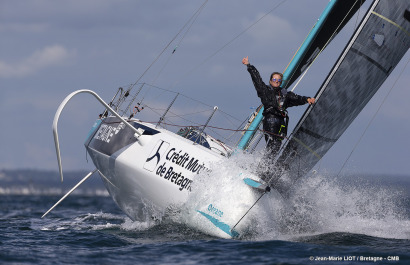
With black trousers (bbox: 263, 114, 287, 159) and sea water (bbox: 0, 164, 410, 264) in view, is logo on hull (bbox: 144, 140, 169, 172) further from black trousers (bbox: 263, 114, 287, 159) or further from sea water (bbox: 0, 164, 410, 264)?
black trousers (bbox: 263, 114, 287, 159)

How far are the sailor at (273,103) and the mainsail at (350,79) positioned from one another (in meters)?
0.17

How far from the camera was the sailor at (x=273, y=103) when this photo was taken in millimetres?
9297

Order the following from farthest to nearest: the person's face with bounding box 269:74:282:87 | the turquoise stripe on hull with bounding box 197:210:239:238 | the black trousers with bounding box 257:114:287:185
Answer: the person's face with bounding box 269:74:282:87 < the black trousers with bounding box 257:114:287:185 < the turquoise stripe on hull with bounding box 197:210:239:238

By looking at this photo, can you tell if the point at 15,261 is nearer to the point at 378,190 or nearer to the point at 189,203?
the point at 189,203

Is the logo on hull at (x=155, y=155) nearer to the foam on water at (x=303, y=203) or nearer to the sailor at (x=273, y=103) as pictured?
the foam on water at (x=303, y=203)

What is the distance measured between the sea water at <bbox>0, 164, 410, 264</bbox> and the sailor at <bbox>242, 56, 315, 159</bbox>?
0.77m

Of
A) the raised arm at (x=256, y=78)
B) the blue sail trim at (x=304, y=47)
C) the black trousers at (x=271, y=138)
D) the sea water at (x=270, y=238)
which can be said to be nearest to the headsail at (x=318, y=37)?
the blue sail trim at (x=304, y=47)

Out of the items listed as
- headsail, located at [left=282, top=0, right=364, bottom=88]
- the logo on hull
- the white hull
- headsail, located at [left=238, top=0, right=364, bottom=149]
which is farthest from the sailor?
the logo on hull

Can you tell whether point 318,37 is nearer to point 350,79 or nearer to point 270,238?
point 350,79

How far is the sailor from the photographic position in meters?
9.30

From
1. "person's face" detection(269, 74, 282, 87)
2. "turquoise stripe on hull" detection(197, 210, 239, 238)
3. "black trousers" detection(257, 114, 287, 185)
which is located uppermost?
"person's face" detection(269, 74, 282, 87)

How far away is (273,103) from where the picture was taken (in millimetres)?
9336

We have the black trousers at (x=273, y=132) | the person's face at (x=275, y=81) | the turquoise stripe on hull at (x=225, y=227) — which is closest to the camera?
the turquoise stripe on hull at (x=225, y=227)

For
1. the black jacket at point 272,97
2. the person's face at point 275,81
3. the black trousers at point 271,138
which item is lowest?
the black trousers at point 271,138
